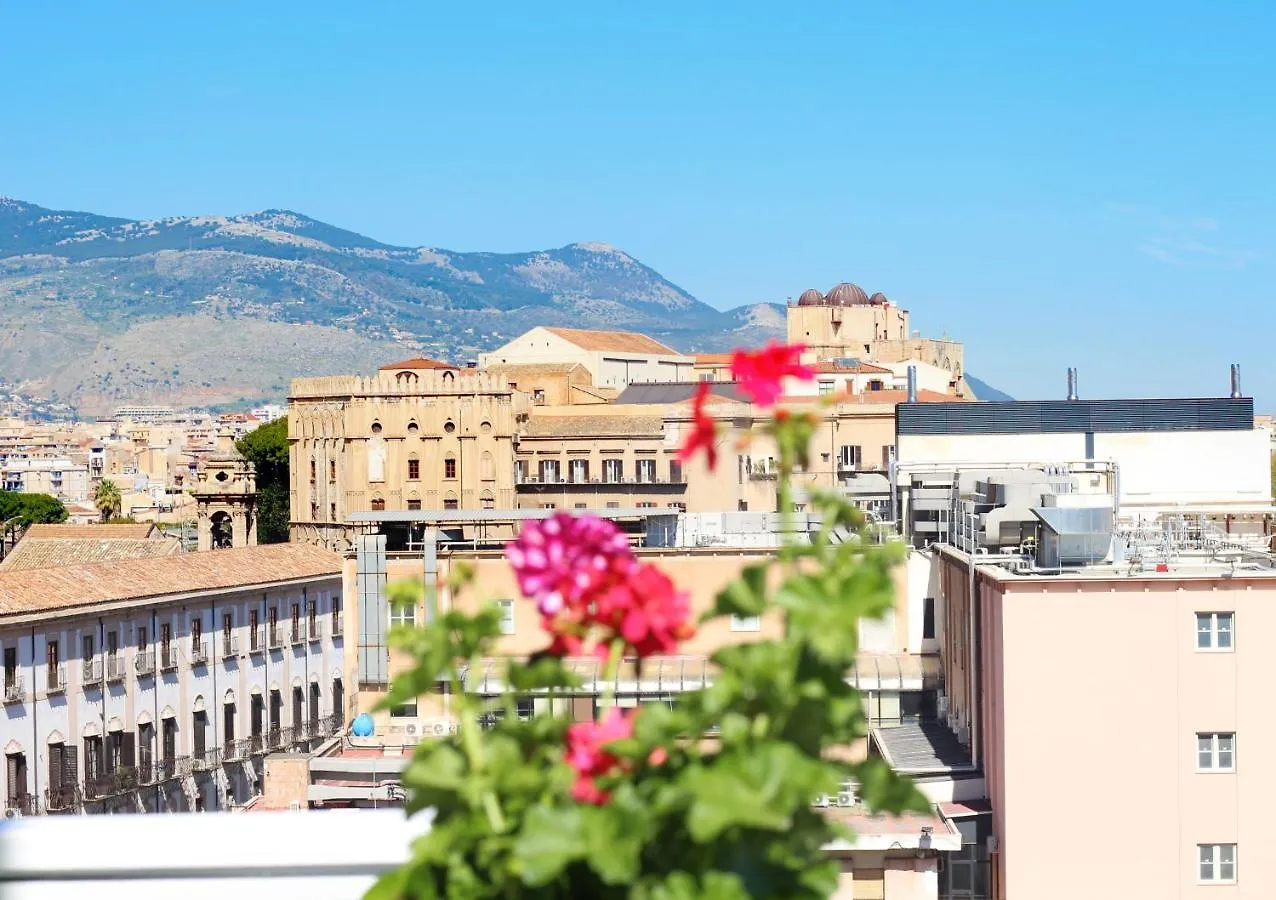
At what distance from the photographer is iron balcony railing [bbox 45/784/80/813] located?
124 feet

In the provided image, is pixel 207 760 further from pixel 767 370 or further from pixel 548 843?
pixel 548 843

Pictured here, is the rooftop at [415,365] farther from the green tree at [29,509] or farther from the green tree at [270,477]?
the green tree at [29,509]

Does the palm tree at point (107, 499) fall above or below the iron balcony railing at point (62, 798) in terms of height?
above

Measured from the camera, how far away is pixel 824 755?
9.63 ft

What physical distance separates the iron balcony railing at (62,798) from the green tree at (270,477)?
40534mm

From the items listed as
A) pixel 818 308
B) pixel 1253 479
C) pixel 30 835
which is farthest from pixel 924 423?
pixel 818 308

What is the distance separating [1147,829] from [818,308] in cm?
11656

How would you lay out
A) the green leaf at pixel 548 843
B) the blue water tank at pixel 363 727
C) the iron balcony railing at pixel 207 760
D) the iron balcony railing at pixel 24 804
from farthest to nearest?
the iron balcony railing at pixel 207 760, the iron balcony railing at pixel 24 804, the blue water tank at pixel 363 727, the green leaf at pixel 548 843

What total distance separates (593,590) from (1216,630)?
2077 cm

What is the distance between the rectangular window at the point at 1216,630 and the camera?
22.6m

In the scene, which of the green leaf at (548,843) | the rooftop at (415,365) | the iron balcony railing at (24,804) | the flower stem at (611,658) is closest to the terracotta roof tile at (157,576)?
the iron balcony railing at (24,804)

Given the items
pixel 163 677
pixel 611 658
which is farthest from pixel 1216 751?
pixel 163 677

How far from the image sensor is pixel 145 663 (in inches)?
1671

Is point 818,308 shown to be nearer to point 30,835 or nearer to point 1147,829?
point 1147,829
